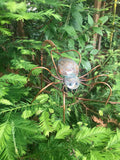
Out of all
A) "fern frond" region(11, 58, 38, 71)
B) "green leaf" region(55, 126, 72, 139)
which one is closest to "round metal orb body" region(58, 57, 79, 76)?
"fern frond" region(11, 58, 38, 71)

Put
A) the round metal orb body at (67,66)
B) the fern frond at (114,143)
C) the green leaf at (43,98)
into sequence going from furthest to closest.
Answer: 1. the round metal orb body at (67,66)
2. the green leaf at (43,98)
3. the fern frond at (114,143)

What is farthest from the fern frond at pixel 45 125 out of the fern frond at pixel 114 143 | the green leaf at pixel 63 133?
the fern frond at pixel 114 143

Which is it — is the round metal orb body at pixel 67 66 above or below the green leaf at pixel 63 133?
above

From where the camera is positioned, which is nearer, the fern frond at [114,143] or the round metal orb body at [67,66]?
the fern frond at [114,143]

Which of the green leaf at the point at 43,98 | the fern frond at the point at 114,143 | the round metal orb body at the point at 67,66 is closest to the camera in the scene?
the fern frond at the point at 114,143

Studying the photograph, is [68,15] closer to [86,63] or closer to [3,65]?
[86,63]

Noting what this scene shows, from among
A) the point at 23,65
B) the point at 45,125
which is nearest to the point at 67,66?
the point at 23,65

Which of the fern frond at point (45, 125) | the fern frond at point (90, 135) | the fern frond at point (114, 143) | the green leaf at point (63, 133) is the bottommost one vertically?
the fern frond at point (114, 143)

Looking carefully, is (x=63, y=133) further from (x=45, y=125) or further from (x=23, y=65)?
(x=23, y=65)

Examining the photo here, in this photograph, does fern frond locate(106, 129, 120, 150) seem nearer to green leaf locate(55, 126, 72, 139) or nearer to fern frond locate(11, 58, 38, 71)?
green leaf locate(55, 126, 72, 139)

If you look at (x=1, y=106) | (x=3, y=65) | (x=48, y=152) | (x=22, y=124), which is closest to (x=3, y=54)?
(x=3, y=65)

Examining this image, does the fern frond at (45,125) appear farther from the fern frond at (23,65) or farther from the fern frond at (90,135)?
the fern frond at (23,65)
